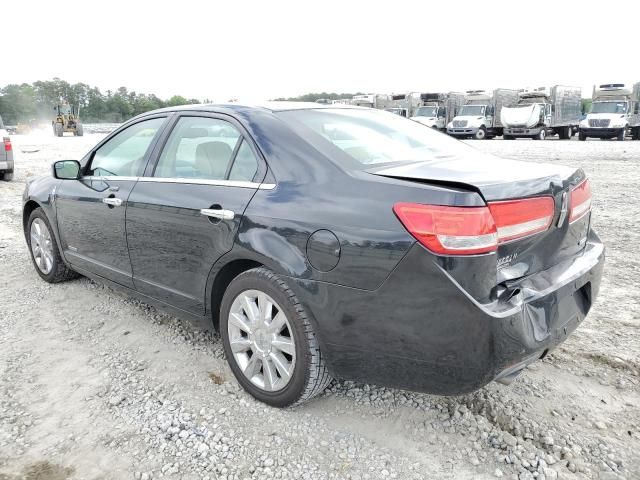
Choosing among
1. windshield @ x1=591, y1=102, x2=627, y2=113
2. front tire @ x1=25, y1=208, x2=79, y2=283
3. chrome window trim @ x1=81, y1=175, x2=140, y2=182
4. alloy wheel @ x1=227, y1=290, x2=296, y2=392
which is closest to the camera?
alloy wheel @ x1=227, y1=290, x2=296, y2=392

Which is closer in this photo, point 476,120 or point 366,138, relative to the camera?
point 366,138

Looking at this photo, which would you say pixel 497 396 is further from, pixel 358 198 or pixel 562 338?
pixel 358 198

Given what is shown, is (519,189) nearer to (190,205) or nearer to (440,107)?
(190,205)

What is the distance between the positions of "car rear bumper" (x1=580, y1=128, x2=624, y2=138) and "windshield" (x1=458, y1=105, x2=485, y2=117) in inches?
221

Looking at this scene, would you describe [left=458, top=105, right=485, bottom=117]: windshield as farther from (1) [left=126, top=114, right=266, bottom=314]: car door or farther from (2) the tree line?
(2) the tree line

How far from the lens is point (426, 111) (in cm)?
3241

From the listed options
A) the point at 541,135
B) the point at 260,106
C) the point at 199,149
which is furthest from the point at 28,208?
the point at 541,135

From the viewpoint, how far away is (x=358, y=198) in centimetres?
229

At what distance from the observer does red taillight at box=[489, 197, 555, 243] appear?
2.14 m

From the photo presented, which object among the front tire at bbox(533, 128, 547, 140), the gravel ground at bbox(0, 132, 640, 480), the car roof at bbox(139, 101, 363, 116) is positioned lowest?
the front tire at bbox(533, 128, 547, 140)

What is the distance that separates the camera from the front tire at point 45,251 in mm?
4527

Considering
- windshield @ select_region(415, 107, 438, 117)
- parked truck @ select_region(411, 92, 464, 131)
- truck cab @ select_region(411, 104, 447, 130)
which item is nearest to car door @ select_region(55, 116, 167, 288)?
truck cab @ select_region(411, 104, 447, 130)

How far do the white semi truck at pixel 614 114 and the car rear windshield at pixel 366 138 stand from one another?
27.0 m

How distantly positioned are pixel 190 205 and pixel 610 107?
29.3 metres
